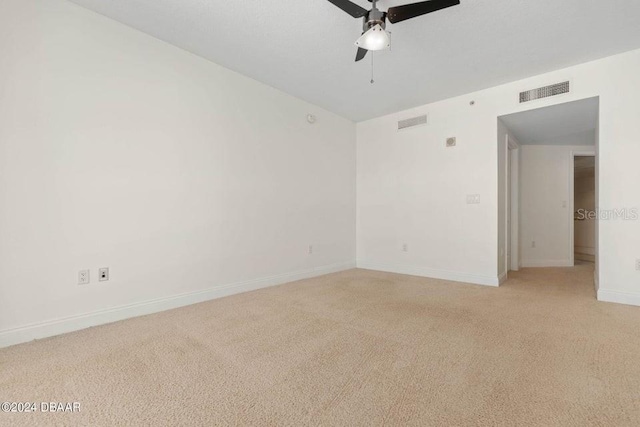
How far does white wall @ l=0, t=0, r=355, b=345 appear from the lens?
83.0 inches

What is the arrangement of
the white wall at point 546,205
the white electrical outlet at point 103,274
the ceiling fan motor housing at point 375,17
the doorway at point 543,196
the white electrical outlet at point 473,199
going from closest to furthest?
the ceiling fan motor housing at point 375,17 < the white electrical outlet at point 103,274 < the white electrical outlet at point 473,199 < the doorway at point 543,196 < the white wall at point 546,205

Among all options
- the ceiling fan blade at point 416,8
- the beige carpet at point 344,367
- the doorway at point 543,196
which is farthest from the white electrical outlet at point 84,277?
the doorway at point 543,196

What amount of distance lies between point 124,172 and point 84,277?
94 cm

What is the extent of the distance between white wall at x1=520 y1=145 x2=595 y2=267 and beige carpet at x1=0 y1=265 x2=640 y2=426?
2682mm

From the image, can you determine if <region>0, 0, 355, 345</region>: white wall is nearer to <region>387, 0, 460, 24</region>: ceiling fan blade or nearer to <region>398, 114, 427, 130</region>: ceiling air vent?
<region>398, 114, 427, 130</region>: ceiling air vent

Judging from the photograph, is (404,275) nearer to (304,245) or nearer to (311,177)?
(304,245)

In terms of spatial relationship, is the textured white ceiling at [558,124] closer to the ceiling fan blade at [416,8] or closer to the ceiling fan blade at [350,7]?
the ceiling fan blade at [416,8]

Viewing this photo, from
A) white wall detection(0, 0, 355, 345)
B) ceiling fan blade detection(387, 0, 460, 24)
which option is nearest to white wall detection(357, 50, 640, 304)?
white wall detection(0, 0, 355, 345)

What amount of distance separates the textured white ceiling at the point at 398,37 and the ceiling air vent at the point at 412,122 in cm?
73

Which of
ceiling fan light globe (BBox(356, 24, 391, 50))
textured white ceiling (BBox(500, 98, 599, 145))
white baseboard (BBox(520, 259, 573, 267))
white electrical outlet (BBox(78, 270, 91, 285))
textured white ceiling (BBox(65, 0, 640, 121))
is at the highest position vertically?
textured white ceiling (BBox(65, 0, 640, 121))

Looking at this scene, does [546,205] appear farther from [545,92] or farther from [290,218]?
[290,218]

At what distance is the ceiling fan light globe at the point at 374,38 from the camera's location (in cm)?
206

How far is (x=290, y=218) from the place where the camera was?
4.05m

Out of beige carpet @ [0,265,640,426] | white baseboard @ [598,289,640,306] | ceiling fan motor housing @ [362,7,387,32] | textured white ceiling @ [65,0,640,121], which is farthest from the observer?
white baseboard @ [598,289,640,306]
